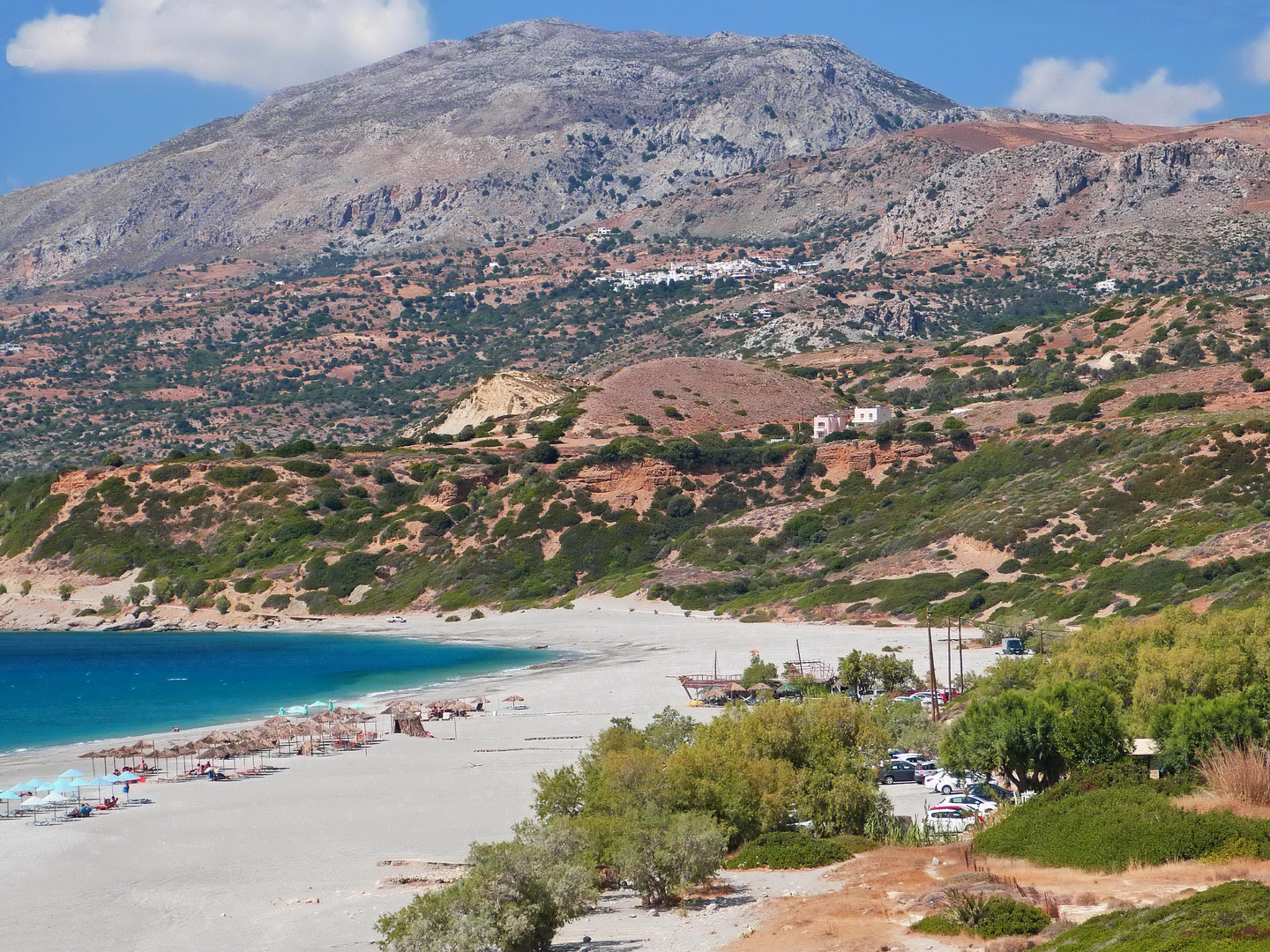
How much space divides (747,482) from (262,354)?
116 metres

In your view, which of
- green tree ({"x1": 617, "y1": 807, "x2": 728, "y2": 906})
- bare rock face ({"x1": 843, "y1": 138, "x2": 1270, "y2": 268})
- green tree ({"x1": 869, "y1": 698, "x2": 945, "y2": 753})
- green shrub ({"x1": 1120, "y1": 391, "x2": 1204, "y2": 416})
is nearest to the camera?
green tree ({"x1": 617, "y1": 807, "x2": 728, "y2": 906})

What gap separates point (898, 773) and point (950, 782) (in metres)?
2.02

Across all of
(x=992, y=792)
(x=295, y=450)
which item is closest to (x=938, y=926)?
(x=992, y=792)

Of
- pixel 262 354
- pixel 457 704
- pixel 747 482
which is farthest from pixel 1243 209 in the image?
pixel 457 704

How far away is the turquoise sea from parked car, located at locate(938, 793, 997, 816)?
2833cm

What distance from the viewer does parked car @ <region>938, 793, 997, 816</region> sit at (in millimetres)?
25500

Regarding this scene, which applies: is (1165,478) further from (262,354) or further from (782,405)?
(262,354)

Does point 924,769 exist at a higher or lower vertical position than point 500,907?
lower

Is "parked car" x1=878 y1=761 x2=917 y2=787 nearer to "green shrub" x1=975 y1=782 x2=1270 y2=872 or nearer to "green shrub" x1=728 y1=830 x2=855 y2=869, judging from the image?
"green shrub" x1=975 y1=782 x2=1270 y2=872

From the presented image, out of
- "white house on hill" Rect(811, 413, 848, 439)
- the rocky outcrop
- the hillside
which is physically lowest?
the hillside

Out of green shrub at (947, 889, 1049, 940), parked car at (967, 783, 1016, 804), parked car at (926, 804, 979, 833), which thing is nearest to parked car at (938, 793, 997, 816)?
parked car at (967, 783, 1016, 804)

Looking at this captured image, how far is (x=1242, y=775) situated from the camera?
69.1 feet

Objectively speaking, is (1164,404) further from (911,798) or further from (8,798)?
(8,798)

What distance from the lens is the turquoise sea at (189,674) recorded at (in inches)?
1871
